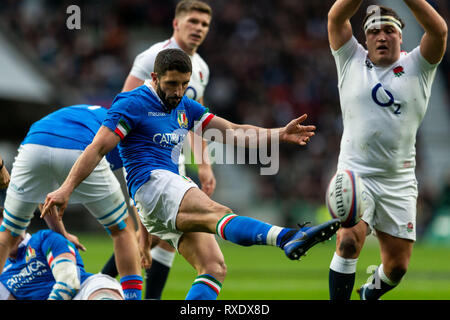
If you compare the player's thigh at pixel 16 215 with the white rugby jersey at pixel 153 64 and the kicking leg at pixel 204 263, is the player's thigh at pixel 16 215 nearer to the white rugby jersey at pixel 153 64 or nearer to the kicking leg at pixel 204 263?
the kicking leg at pixel 204 263

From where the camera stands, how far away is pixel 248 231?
14.4ft

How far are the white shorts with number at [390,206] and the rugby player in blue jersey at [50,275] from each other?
2154 millimetres

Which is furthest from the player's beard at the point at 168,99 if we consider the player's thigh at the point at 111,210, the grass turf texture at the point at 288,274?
the grass turf texture at the point at 288,274

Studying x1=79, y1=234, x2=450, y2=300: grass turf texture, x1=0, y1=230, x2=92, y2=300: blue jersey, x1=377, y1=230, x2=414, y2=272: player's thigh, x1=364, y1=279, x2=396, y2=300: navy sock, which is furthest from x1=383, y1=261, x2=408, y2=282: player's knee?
x1=0, y1=230, x2=92, y2=300: blue jersey

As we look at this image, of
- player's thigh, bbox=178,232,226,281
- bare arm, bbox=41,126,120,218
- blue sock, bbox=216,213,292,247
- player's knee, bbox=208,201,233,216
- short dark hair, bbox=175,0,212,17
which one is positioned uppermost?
short dark hair, bbox=175,0,212,17

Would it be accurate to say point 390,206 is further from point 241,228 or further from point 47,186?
point 47,186

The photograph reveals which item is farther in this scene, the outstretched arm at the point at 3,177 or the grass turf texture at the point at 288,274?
the grass turf texture at the point at 288,274

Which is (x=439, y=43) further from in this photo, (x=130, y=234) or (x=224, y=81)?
(x=224, y=81)

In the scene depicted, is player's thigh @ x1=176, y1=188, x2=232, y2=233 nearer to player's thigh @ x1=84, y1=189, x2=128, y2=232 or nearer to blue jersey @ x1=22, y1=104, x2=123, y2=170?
player's thigh @ x1=84, y1=189, x2=128, y2=232

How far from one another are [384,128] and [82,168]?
2.49m

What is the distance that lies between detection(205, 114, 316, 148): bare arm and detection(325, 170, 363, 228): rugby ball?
41cm

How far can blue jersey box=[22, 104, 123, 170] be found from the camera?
5711mm

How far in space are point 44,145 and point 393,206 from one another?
290 centimetres

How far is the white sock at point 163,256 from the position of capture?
6.80 meters
